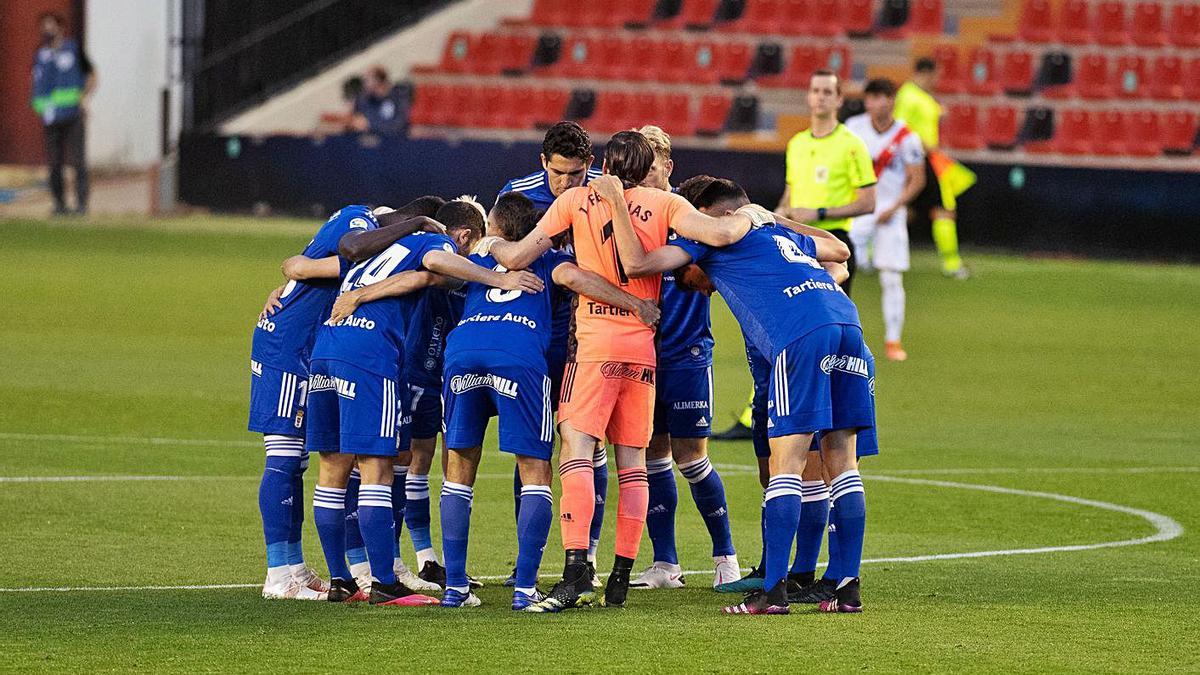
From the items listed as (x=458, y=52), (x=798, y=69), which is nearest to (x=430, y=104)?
(x=458, y=52)

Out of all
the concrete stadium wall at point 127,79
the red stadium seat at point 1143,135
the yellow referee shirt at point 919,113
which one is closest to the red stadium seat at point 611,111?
the yellow referee shirt at point 919,113

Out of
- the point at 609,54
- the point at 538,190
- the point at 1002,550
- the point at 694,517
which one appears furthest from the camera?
the point at 609,54

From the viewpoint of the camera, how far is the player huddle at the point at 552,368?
7.09 metres

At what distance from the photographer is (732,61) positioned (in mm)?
30469

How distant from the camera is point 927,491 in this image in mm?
10648

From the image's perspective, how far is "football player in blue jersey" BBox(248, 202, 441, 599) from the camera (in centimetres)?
747

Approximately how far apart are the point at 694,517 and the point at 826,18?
871 inches

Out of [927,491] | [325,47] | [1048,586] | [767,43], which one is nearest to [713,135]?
[767,43]

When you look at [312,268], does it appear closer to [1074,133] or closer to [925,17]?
[1074,133]

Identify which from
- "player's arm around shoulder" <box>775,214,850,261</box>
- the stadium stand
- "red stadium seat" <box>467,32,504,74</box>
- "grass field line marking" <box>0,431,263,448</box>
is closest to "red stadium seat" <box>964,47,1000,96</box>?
the stadium stand

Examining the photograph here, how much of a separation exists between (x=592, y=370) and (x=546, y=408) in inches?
8.7

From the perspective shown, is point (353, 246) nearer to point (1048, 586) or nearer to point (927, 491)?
point (1048, 586)

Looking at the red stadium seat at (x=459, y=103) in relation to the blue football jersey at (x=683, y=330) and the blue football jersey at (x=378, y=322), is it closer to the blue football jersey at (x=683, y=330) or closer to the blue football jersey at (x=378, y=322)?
the blue football jersey at (x=683, y=330)

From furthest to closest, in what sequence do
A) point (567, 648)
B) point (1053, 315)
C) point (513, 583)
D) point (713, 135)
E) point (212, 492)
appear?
point (713, 135)
point (1053, 315)
point (212, 492)
point (513, 583)
point (567, 648)
